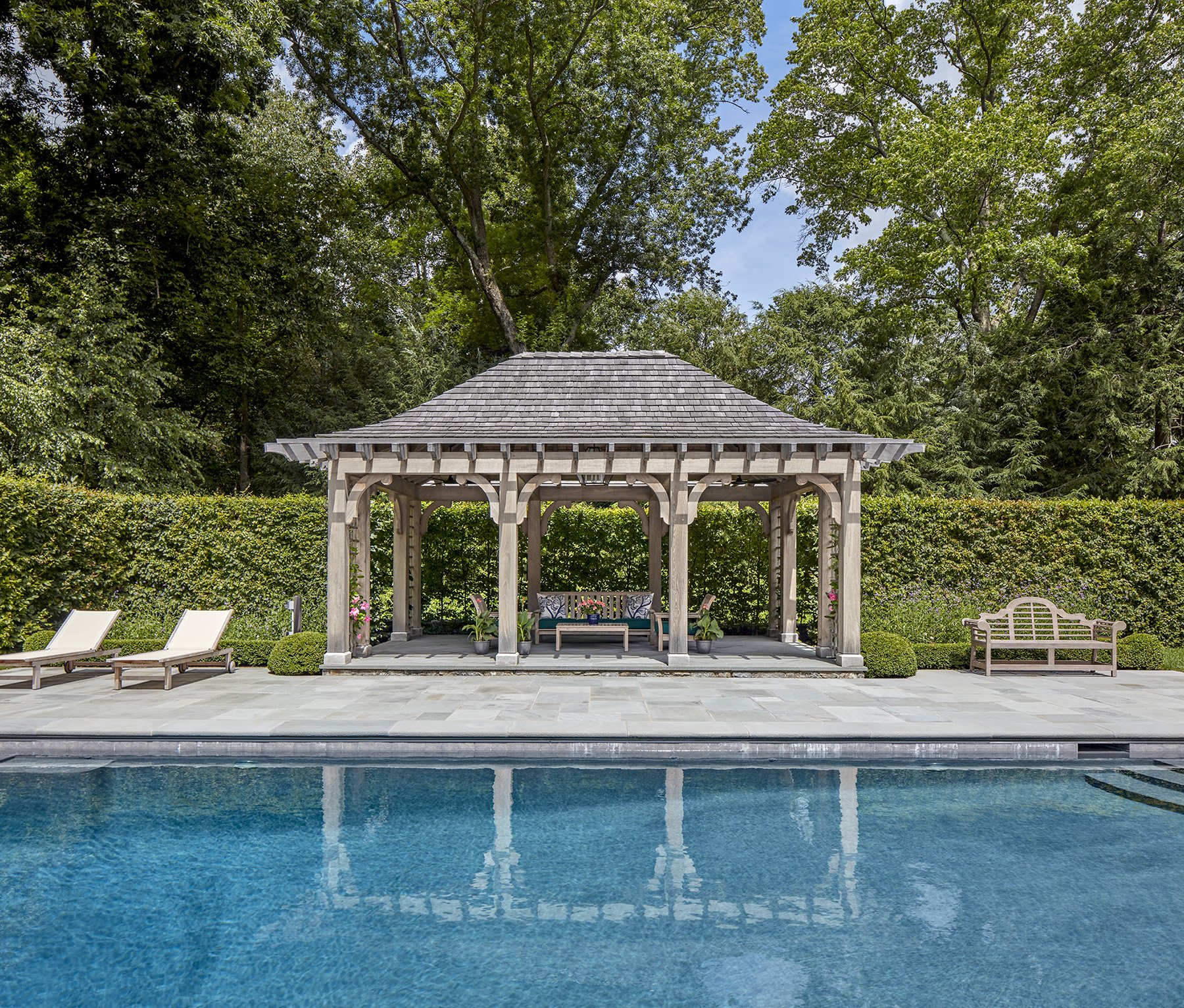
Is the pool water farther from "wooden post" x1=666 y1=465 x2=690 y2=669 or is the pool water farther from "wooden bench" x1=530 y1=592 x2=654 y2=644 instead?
"wooden bench" x1=530 y1=592 x2=654 y2=644

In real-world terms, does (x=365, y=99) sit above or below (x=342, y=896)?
above

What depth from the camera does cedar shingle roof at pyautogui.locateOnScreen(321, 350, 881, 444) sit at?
34.6 feet

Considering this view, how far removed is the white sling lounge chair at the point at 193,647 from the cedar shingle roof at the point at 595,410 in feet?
10.7

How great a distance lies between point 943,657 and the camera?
1145cm

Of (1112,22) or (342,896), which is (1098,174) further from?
(342,896)

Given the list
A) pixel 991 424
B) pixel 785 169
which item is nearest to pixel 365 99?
pixel 785 169

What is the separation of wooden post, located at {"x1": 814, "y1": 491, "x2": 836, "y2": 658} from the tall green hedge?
1.15 meters

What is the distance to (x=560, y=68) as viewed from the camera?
22.6 metres

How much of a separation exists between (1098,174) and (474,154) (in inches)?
738

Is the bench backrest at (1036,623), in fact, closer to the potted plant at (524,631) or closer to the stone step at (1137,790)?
the stone step at (1137,790)

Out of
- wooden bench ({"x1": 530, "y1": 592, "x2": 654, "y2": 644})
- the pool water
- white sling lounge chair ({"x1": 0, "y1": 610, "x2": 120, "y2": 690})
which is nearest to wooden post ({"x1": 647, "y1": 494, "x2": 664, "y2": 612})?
wooden bench ({"x1": 530, "y1": 592, "x2": 654, "y2": 644})

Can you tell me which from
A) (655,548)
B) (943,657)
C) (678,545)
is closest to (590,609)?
(655,548)

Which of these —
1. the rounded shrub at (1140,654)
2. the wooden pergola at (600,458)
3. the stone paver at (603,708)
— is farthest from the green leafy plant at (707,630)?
the rounded shrub at (1140,654)

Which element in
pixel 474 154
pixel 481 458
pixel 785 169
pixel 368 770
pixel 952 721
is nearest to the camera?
pixel 368 770
